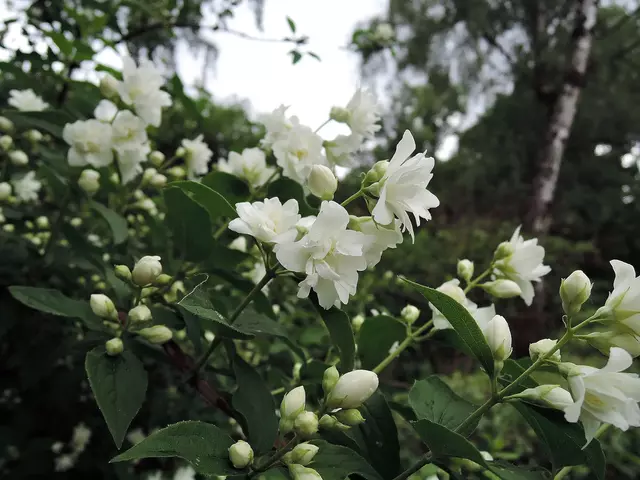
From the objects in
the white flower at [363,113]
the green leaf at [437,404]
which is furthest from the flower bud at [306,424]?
the white flower at [363,113]

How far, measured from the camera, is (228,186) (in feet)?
2.64

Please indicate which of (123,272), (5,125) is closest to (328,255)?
(123,272)

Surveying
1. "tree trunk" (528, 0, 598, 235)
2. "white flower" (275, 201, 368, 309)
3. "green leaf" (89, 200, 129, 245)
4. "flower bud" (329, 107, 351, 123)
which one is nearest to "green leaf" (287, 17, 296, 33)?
"flower bud" (329, 107, 351, 123)

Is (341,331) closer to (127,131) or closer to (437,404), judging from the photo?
(437,404)

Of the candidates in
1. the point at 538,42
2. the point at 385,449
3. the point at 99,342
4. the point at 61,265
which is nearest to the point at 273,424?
the point at 385,449

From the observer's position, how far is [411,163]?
1.68 feet

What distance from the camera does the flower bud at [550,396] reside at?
446mm

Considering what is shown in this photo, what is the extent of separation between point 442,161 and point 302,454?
8.47 metres

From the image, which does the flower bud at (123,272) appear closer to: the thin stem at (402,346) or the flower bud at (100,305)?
the flower bud at (100,305)

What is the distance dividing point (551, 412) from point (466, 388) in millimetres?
2353

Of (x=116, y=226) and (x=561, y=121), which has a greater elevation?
(x=116, y=226)

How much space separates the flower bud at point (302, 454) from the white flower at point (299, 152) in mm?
354

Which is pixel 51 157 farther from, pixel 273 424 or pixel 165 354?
pixel 273 424

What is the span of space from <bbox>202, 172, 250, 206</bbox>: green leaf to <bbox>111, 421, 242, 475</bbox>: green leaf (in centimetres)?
41
